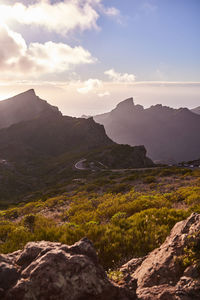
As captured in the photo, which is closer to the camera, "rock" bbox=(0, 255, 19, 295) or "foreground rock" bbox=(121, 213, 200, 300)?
"rock" bbox=(0, 255, 19, 295)

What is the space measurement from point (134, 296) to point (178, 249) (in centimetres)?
178

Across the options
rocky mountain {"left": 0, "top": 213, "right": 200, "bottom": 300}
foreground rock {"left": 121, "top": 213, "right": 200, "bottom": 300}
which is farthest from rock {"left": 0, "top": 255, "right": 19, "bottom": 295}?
foreground rock {"left": 121, "top": 213, "right": 200, "bottom": 300}

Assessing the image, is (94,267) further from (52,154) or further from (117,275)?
(52,154)

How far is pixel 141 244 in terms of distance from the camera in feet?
21.0

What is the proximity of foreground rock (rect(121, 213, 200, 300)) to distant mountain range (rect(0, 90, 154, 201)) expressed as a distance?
62.4 meters

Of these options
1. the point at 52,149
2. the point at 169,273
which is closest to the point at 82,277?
the point at 169,273

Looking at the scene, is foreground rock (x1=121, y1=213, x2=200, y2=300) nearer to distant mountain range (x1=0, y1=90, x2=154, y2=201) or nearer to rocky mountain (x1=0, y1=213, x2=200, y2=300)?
rocky mountain (x1=0, y1=213, x2=200, y2=300)

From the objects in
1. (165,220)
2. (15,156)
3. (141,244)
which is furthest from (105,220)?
(15,156)

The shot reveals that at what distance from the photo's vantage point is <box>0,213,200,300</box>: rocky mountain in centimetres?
329

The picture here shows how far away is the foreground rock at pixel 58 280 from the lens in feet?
10.7

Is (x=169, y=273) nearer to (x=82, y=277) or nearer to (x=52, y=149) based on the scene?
(x=82, y=277)

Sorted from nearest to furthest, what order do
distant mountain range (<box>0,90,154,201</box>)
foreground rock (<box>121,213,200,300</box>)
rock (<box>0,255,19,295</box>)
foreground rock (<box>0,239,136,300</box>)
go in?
foreground rock (<box>0,239,136,300</box>) → rock (<box>0,255,19,295</box>) → foreground rock (<box>121,213,200,300</box>) → distant mountain range (<box>0,90,154,201</box>)

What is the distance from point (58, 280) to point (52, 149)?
133018 mm

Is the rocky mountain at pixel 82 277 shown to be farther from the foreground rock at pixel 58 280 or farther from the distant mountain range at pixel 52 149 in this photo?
the distant mountain range at pixel 52 149
